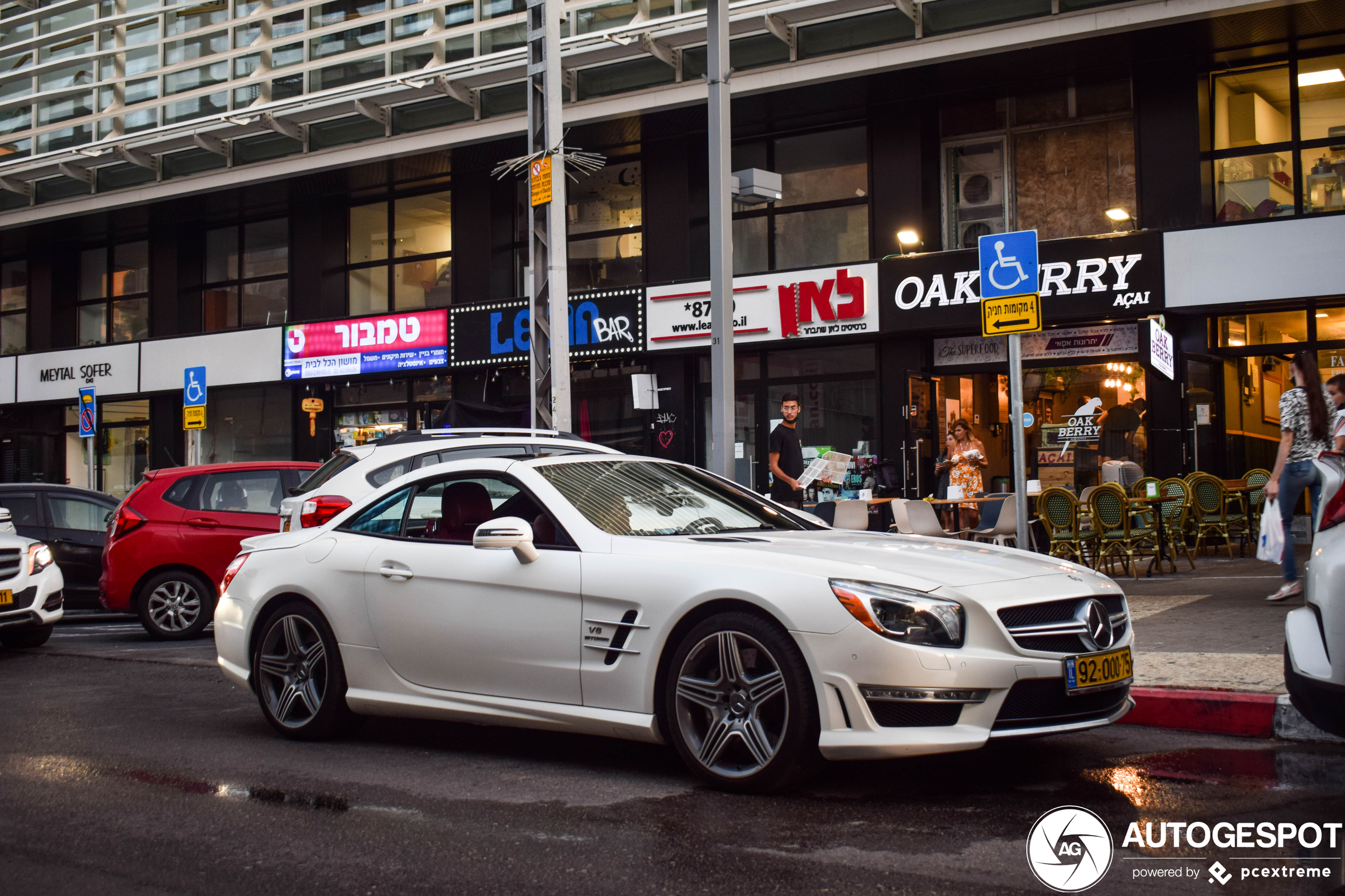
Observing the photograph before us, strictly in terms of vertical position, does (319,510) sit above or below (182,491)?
below

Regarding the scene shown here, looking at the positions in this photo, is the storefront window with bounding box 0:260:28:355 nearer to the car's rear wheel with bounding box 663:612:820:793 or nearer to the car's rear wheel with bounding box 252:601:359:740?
the car's rear wheel with bounding box 252:601:359:740

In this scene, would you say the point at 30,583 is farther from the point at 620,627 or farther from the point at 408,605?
the point at 620,627

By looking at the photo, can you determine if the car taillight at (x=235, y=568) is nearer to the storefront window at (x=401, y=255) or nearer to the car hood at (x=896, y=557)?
the car hood at (x=896, y=557)

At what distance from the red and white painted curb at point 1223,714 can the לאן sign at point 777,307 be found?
41.5 ft

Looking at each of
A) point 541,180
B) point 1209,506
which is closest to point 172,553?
point 541,180

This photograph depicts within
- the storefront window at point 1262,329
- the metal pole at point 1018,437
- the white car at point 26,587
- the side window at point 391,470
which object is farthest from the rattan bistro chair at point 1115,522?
the white car at point 26,587

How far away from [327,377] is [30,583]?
1380 cm

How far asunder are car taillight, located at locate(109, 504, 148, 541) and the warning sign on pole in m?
5.11

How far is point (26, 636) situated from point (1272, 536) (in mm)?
10481

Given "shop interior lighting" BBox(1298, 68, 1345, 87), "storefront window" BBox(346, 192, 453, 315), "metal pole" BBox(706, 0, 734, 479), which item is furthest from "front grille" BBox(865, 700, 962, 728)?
"storefront window" BBox(346, 192, 453, 315)

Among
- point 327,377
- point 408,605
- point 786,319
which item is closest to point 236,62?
point 327,377

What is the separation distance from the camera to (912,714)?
4703 mm

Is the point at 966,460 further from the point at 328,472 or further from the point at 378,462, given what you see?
the point at 328,472

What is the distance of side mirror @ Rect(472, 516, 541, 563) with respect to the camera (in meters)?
5.52
